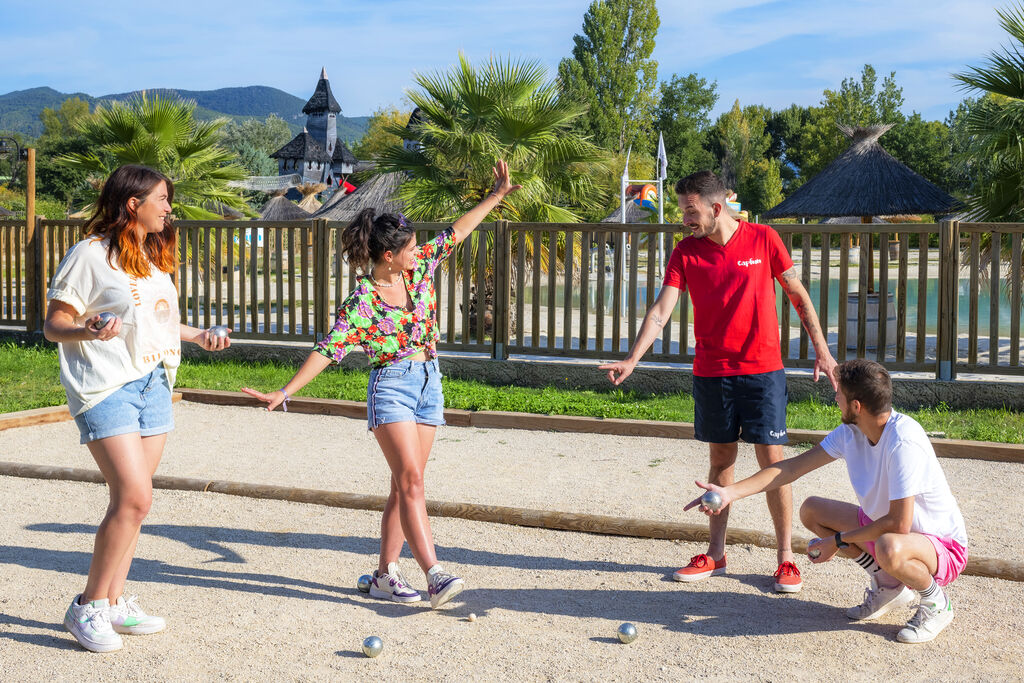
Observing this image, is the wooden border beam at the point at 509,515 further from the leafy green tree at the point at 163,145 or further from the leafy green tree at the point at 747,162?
the leafy green tree at the point at 747,162

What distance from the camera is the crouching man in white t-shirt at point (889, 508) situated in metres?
3.98

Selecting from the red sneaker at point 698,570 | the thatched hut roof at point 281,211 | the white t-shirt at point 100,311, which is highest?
the thatched hut roof at point 281,211

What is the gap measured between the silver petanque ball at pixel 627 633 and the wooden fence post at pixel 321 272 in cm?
783

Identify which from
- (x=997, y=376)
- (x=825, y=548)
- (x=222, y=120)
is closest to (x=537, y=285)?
(x=997, y=376)

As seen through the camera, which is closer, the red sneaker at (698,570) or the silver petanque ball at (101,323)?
the silver petanque ball at (101,323)

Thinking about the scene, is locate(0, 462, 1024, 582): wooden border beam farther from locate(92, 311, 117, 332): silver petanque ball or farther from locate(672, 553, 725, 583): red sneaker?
locate(92, 311, 117, 332): silver petanque ball

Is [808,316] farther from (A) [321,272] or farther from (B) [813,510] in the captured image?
(A) [321,272]

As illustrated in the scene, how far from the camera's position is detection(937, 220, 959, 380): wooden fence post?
30.4 ft

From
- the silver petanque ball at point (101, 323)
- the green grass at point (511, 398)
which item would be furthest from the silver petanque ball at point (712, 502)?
the green grass at point (511, 398)

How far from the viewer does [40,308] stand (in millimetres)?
13523

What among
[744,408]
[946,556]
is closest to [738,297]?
[744,408]

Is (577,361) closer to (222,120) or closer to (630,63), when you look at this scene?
(222,120)

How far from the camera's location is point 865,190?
16.1 m

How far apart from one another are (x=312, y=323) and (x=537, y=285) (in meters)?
3.19
